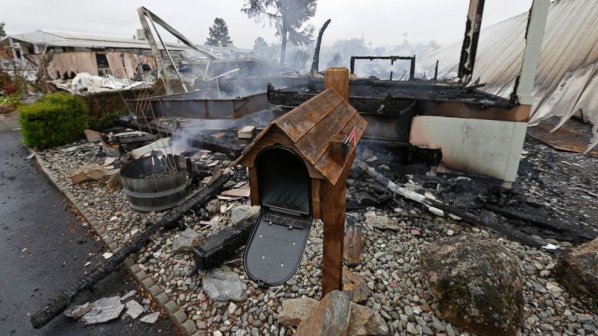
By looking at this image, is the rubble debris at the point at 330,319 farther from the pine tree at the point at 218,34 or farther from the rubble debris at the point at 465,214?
the pine tree at the point at 218,34

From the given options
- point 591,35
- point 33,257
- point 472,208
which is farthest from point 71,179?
point 591,35

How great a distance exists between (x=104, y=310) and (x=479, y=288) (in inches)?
154

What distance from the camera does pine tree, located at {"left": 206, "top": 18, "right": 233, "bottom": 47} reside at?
56.9 m

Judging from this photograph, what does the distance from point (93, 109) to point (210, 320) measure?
9.98 m

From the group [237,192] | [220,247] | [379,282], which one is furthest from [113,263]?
[379,282]

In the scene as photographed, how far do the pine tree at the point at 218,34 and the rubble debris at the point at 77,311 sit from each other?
201ft

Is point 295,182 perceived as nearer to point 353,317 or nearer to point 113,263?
point 353,317

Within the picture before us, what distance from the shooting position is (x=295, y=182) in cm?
216

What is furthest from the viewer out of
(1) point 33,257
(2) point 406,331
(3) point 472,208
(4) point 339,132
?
(3) point 472,208

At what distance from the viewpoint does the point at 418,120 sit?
5.79 metres

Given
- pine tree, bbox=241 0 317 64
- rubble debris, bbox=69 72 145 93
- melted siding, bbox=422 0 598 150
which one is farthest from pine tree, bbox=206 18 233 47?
melted siding, bbox=422 0 598 150

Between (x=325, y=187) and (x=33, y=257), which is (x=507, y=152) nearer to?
(x=325, y=187)

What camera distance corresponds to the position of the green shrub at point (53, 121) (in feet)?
26.8

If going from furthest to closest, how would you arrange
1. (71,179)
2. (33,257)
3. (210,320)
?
(71,179), (33,257), (210,320)
